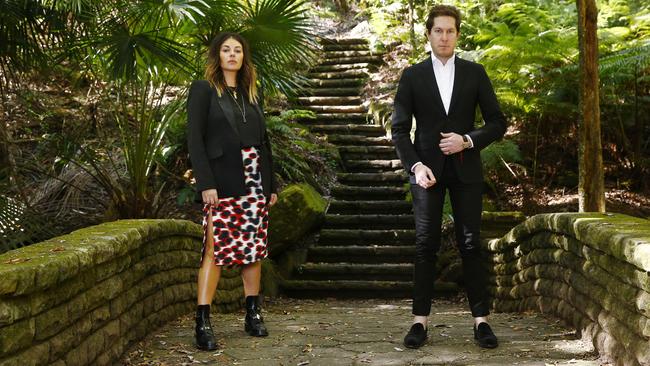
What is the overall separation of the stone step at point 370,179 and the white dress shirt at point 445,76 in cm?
571

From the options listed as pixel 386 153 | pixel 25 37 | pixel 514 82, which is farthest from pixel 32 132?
pixel 514 82

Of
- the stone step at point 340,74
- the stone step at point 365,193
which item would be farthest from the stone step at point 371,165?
the stone step at point 340,74

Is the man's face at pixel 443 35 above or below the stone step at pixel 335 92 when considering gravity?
below

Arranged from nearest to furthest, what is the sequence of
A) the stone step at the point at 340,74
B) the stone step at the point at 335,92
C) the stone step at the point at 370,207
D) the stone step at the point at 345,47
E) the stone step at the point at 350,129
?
the stone step at the point at 370,207 < the stone step at the point at 350,129 < the stone step at the point at 335,92 < the stone step at the point at 340,74 < the stone step at the point at 345,47

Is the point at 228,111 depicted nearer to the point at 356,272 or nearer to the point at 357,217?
the point at 356,272

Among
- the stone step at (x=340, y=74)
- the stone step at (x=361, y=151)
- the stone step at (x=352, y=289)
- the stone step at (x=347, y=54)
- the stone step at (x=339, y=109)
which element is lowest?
the stone step at (x=352, y=289)

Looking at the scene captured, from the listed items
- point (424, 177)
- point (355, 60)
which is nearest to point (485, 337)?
point (424, 177)

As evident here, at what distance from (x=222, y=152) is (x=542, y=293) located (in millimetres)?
2424

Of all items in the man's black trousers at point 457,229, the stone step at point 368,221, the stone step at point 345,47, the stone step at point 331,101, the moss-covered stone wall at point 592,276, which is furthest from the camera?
the stone step at point 345,47

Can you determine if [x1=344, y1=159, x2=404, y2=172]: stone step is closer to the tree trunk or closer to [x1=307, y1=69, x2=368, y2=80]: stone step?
[x1=307, y1=69, x2=368, y2=80]: stone step

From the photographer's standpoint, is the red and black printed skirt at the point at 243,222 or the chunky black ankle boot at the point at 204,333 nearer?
the chunky black ankle boot at the point at 204,333

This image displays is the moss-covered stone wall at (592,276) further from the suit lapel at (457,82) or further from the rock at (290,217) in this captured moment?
the rock at (290,217)

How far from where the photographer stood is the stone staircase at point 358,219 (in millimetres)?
7148

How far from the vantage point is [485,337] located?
10.6 ft
